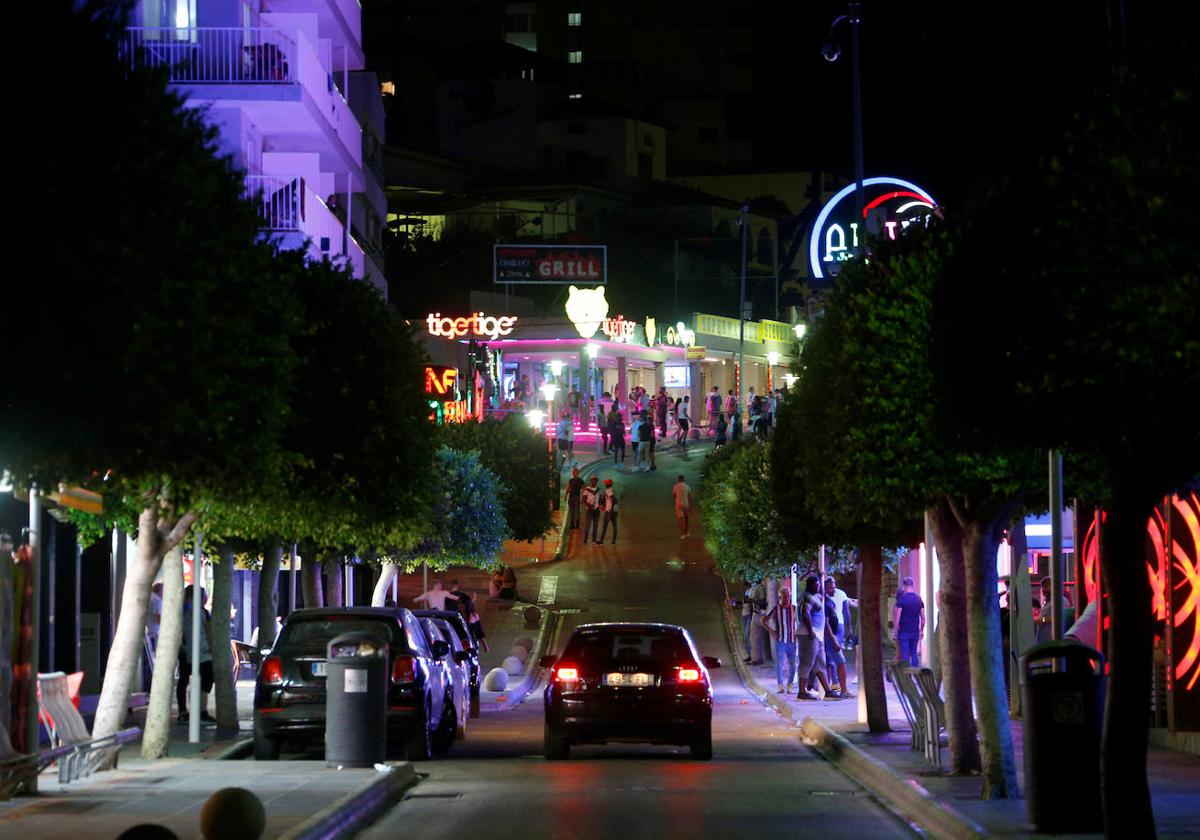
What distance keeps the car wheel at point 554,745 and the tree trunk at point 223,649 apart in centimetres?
454

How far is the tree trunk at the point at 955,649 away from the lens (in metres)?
17.9

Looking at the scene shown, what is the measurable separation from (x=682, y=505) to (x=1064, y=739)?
45695 mm

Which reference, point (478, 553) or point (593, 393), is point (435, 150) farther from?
point (478, 553)

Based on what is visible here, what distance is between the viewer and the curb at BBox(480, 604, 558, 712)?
34281 mm

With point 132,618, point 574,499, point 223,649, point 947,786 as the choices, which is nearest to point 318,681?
point 132,618

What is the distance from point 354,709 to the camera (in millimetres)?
19531

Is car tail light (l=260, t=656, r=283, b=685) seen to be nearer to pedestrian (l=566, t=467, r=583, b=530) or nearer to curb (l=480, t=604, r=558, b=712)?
curb (l=480, t=604, r=558, b=712)

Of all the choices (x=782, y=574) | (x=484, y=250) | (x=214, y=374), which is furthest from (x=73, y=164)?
(x=484, y=250)

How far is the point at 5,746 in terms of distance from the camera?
50.9 ft

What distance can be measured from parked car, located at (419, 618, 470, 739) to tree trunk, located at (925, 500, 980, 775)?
7605 millimetres

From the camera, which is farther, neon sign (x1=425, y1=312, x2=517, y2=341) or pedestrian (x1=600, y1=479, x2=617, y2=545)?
neon sign (x1=425, y1=312, x2=517, y2=341)

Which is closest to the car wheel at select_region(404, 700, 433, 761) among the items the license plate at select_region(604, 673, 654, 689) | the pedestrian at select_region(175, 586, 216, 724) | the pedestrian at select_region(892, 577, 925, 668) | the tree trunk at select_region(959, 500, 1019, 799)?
the license plate at select_region(604, 673, 654, 689)

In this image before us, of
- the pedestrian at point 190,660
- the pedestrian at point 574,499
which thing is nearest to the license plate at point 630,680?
the pedestrian at point 190,660

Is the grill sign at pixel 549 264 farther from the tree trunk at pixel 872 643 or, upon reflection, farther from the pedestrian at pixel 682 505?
the tree trunk at pixel 872 643
